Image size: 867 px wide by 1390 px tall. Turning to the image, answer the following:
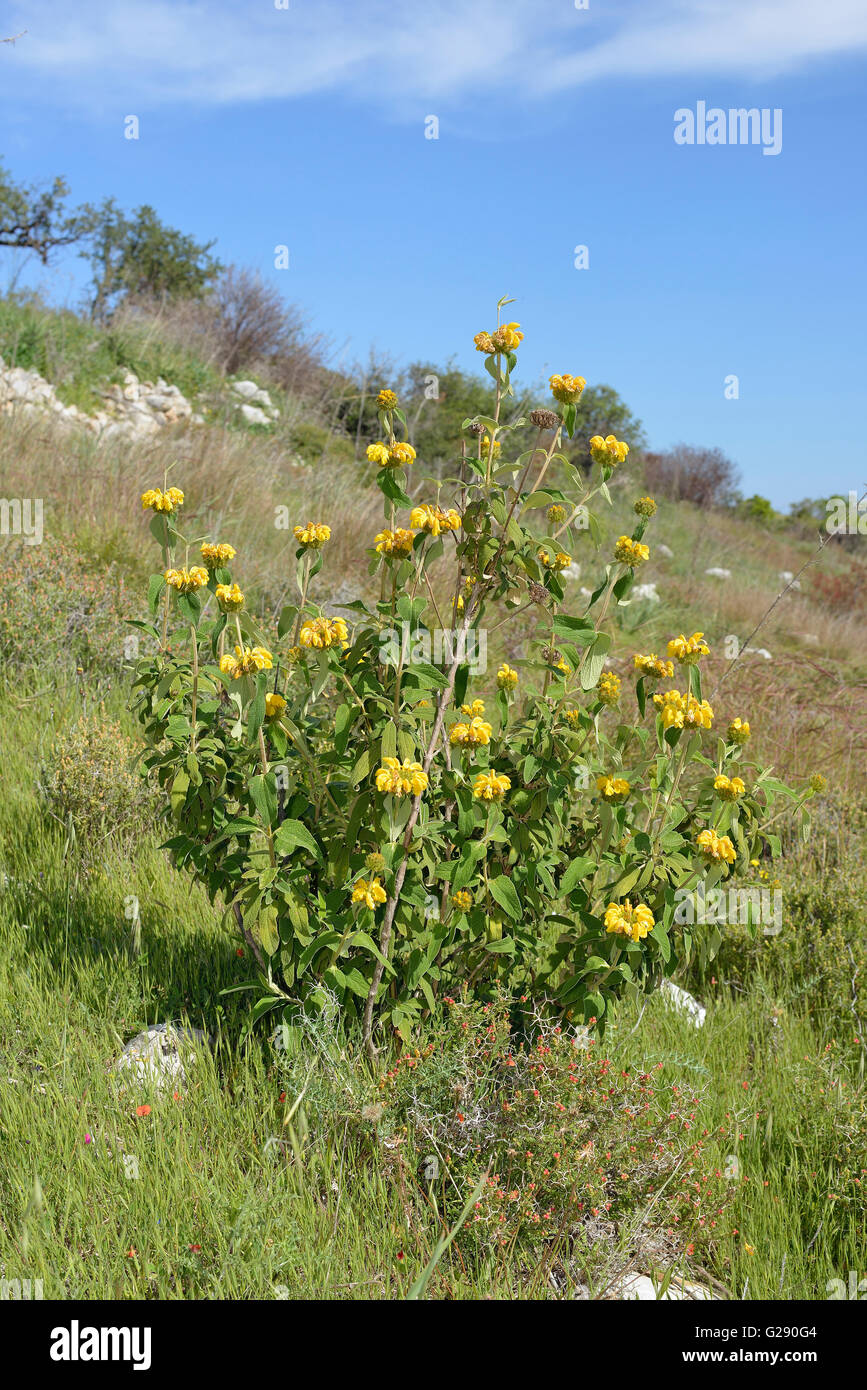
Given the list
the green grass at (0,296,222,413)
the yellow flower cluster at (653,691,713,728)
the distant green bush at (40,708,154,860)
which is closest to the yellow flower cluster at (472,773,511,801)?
the yellow flower cluster at (653,691,713,728)

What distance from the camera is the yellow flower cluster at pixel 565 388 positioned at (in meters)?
1.77

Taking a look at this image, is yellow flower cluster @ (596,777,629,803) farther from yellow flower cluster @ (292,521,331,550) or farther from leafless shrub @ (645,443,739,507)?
leafless shrub @ (645,443,739,507)

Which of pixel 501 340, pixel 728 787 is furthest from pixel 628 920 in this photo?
pixel 501 340

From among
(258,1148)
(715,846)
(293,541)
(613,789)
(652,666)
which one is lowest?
(258,1148)

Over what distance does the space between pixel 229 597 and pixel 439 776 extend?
1.95 ft

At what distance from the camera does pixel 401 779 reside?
5.28 feet

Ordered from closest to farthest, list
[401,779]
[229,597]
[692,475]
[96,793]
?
[401,779]
[229,597]
[96,793]
[692,475]

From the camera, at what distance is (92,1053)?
2.17 metres

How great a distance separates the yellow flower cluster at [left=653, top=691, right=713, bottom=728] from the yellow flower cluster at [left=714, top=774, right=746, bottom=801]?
0.37 feet

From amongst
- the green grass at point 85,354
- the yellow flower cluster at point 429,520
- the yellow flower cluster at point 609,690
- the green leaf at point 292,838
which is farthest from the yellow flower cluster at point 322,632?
the green grass at point 85,354

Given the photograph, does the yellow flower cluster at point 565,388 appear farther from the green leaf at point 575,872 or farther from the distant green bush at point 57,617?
the distant green bush at point 57,617

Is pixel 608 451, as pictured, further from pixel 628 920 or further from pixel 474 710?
pixel 628 920

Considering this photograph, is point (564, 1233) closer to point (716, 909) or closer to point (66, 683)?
point (716, 909)
